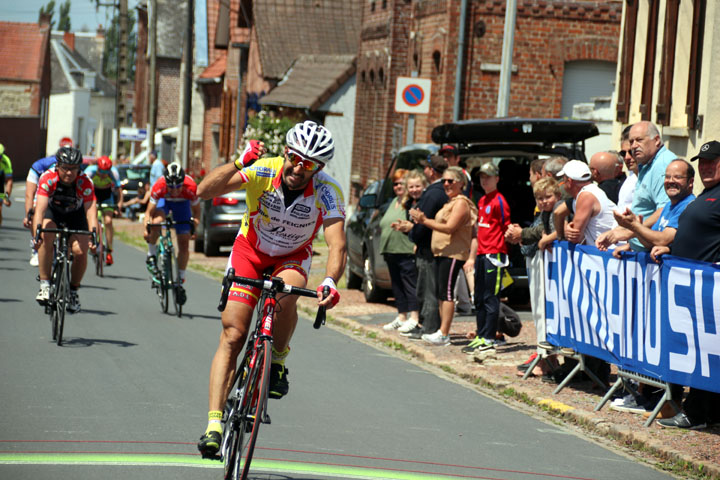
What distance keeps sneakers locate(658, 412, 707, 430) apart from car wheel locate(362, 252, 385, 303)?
317 inches

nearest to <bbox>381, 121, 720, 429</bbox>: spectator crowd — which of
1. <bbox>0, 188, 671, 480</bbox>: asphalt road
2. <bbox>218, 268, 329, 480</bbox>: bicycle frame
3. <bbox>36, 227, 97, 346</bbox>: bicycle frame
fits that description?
<bbox>0, 188, 671, 480</bbox>: asphalt road

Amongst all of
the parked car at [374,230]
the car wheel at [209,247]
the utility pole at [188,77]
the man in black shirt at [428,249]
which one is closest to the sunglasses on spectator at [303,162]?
the man in black shirt at [428,249]

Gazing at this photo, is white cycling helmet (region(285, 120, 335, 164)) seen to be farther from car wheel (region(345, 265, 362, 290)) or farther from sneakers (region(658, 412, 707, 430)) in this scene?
car wheel (region(345, 265, 362, 290))

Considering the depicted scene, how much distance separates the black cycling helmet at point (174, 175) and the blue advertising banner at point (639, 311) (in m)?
5.79

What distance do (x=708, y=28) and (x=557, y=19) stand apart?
32.6ft

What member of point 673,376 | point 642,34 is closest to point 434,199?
point 673,376

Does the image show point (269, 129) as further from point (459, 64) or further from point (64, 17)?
point (64, 17)

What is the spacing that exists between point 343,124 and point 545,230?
1083 inches

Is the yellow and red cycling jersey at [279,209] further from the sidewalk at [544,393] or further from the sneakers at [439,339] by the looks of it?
the sneakers at [439,339]

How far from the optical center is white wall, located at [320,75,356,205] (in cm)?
3747

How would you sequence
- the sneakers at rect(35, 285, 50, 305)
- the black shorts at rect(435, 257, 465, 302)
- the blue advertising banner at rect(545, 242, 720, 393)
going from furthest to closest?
the black shorts at rect(435, 257, 465, 302) < the sneakers at rect(35, 285, 50, 305) < the blue advertising banner at rect(545, 242, 720, 393)

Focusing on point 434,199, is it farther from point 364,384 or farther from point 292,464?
point 292,464

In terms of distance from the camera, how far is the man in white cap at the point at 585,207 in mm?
9812

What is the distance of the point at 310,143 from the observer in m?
6.41
